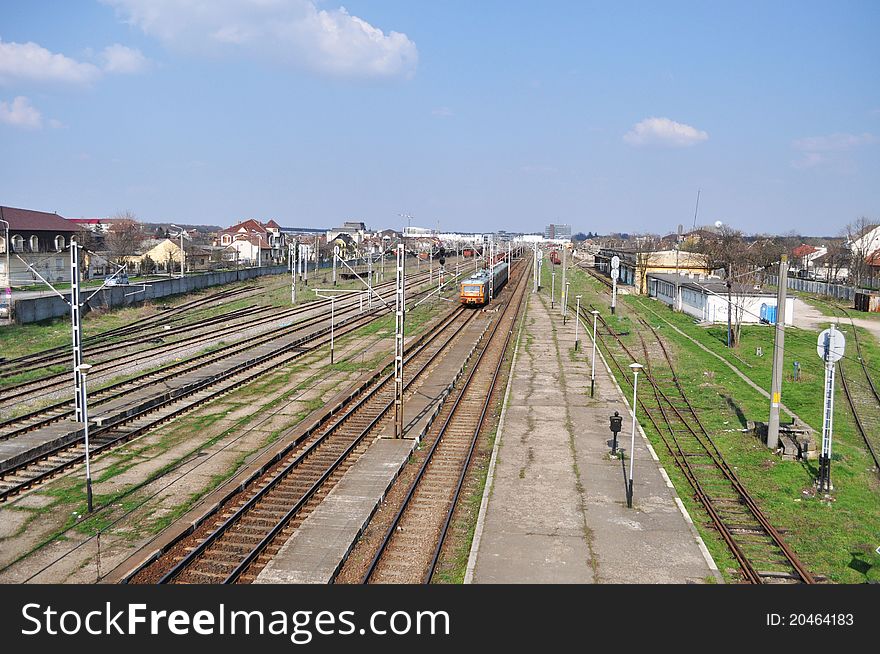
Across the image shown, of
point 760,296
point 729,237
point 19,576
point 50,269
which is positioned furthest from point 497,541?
point 729,237

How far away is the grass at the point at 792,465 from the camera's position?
50.1 feet

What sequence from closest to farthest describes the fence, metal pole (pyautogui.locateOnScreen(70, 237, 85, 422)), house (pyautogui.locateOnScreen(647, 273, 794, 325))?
metal pole (pyautogui.locateOnScreen(70, 237, 85, 422)) < house (pyautogui.locateOnScreen(647, 273, 794, 325)) < the fence

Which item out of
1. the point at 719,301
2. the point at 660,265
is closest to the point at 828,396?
the point at 719,301

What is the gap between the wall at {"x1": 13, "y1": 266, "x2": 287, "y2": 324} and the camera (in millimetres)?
45781

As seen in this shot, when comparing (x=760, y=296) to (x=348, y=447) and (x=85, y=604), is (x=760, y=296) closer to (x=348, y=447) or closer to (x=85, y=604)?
→ (x=348, y=447)

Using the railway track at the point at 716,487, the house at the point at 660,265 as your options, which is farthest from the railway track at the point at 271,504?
the house at the point at 660,265

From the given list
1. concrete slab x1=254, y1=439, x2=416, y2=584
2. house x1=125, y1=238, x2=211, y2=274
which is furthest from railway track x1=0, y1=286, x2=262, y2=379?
house x1=125, y1=238, x2=211, y2=274

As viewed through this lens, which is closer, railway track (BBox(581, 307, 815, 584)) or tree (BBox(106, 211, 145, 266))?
railway track (BBox(581, 307, 815, 584))

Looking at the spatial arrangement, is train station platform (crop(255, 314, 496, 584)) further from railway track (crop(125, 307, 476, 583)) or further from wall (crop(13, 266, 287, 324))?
wall (crop(13, 266, 287, 324))

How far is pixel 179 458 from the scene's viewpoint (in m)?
21.2

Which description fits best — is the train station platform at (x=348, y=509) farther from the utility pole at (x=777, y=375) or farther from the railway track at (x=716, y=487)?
the utility pole at (x=777, y=375)

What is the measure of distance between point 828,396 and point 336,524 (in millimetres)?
12859

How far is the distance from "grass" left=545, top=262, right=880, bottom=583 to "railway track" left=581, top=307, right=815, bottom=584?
26cm

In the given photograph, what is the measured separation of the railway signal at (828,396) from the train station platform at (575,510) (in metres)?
3.73
